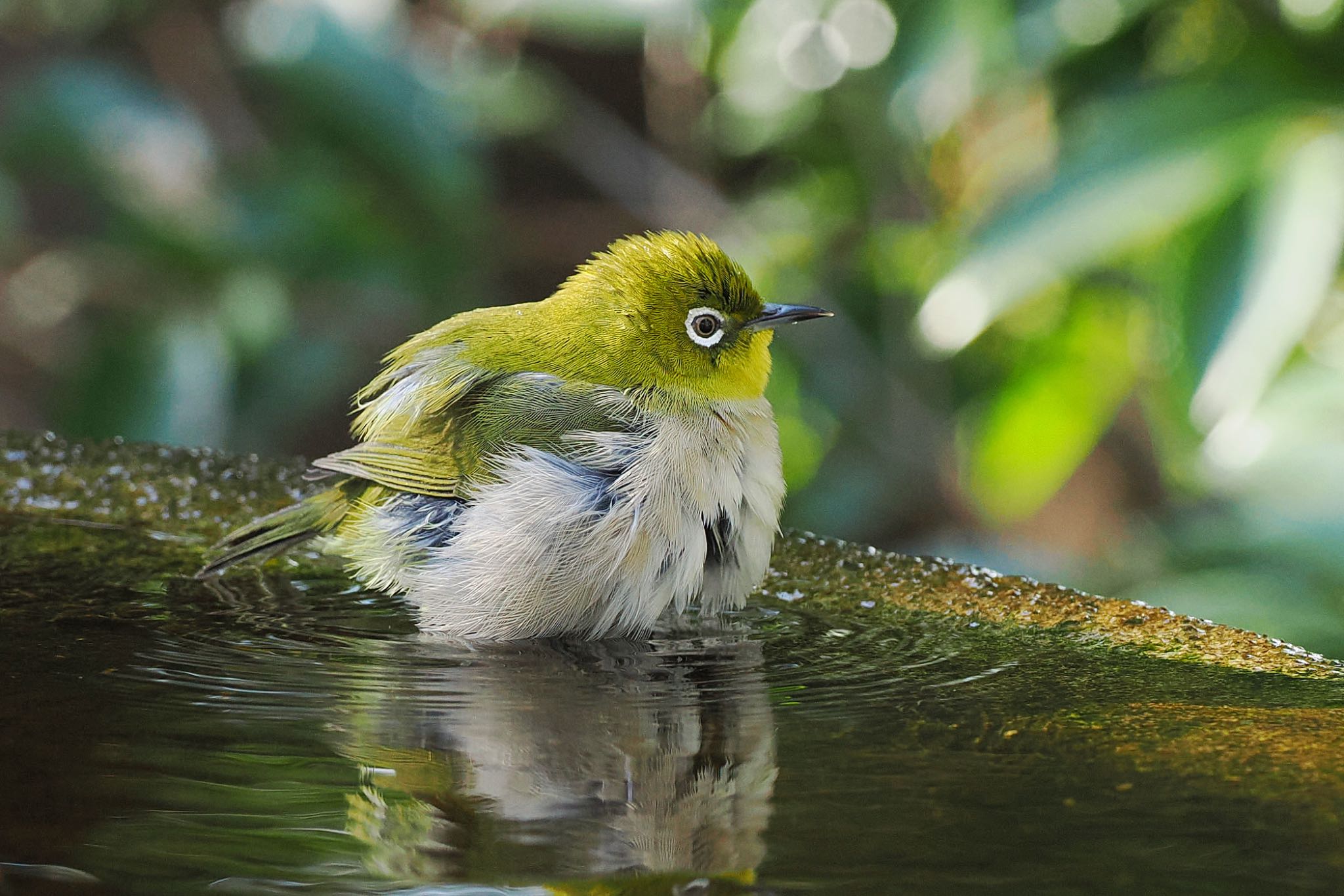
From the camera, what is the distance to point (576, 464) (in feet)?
8.36

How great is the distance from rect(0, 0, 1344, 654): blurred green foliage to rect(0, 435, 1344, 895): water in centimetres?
93

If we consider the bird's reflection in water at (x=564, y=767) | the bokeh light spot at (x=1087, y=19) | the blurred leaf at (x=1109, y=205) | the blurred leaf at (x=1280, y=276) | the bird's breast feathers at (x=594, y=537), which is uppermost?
the bokeh light spot at (x=1087, y=19)

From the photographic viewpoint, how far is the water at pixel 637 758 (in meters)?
1.25

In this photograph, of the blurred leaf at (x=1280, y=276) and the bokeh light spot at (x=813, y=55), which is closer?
the blurred leaf at (x=1280, y=276)

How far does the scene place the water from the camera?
49.1 inches

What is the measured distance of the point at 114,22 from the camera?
5.38 metres

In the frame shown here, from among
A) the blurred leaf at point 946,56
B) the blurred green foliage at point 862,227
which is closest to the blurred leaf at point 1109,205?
the blurred green foliage at point 862,227

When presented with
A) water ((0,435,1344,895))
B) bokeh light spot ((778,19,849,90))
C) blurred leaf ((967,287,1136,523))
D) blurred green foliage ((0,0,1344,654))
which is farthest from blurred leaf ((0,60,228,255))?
blurred leaf ((967,287,1136,523))

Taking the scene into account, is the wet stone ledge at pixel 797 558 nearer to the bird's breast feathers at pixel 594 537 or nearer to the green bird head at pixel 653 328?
the bird's breast feathers at pixel 594 537

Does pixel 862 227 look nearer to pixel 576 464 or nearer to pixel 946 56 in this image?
pixel 946 56

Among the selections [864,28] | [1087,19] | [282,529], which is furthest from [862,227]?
[282,529]

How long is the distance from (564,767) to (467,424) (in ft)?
4.09

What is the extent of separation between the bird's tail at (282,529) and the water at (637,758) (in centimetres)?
16

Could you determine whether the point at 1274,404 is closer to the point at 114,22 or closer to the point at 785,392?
the point at 785,392
